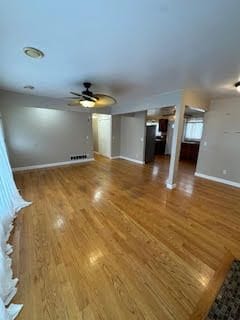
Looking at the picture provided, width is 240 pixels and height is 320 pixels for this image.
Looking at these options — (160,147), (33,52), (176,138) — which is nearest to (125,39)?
(33,52)

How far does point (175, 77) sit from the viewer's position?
2.52 m

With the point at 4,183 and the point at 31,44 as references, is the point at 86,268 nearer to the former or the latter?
the point at 4,183

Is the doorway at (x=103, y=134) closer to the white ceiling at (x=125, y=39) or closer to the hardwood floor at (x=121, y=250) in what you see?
the hardwood floor at (x=121, y=250)

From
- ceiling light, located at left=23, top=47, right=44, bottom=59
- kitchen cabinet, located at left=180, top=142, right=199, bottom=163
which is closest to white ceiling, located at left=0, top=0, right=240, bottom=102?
ceiling light, located at left=23, top=47, right=44, bottom=59

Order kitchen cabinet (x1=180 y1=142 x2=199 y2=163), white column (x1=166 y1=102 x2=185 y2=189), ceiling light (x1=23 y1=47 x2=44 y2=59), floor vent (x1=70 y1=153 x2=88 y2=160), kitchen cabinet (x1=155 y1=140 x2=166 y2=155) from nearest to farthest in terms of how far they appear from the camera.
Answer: ceiling light (x1=23 y1=47 x2=44 y2=59) < white column (x1=166 y1=102 x2=185 y2=189) < floor vent (x1=70 y1=153 x2=88 y2=160) < kitchen cabinet (x1=180 y1=142 x2=199 y2=163) < kitchen cabinet (x1=155 y1=140 x2=166 y2=155)

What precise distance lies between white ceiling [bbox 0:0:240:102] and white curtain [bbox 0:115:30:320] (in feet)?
5.80

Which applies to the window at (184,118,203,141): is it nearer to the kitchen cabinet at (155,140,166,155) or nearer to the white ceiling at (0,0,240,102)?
the kitchen cabinet at (155,140,166,155)

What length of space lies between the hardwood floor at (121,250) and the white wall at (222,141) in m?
0.86

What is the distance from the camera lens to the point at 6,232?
80.0 inches

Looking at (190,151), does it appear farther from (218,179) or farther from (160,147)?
(218,179)

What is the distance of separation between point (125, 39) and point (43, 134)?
446cm

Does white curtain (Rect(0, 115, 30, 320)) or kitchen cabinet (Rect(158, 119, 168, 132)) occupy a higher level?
kitchen cabinet (Rect(158, 119, 168, 132))

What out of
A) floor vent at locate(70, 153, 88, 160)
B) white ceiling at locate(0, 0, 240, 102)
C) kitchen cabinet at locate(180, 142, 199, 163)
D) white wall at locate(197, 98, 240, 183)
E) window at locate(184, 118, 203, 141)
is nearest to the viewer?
white ceiling at locate(0, 0, 240, 102)

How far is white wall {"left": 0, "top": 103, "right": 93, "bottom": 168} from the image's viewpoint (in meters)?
4.46
